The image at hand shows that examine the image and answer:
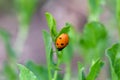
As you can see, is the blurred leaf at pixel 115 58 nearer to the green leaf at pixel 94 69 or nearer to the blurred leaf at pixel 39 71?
the green leaf at pixel 94 69

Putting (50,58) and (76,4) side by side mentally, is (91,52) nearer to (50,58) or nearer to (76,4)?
(50,58)

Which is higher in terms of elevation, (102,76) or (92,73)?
(102,76)

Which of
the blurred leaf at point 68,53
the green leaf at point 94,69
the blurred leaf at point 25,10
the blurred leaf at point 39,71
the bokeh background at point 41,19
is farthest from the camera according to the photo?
the bokeh background at point 41,19

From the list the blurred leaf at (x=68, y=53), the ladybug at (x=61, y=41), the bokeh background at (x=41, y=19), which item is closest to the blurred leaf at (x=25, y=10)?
the blurred leaf at (x=68, y=53)

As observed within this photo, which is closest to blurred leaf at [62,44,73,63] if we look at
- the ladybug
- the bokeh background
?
the ladybug

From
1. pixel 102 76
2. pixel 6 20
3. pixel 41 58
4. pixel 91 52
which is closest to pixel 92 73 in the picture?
pixel 91 52

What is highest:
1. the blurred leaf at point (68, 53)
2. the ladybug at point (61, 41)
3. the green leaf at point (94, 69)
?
the blurred leaf at point (68, 53)

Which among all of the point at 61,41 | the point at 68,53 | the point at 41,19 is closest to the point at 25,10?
the point at 68,53

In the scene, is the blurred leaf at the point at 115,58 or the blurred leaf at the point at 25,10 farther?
the blurred leaf at the point at 25,10

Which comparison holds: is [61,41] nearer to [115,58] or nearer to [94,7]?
[115,58]
